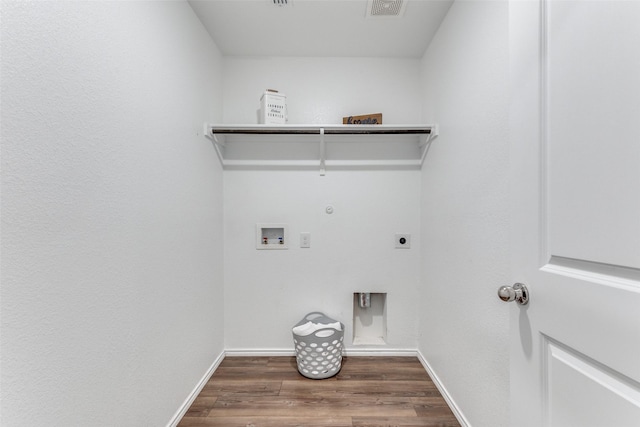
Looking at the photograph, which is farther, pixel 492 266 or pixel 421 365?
pixel 421 365

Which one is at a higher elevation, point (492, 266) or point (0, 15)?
point (0, 15)

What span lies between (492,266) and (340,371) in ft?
4.41

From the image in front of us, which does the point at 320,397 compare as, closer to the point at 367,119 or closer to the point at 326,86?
the point at 367,119

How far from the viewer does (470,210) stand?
1417 mm

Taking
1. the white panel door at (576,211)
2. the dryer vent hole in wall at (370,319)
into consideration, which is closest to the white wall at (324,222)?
the dryer vent hole in wall at (370,319)

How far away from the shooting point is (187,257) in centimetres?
160

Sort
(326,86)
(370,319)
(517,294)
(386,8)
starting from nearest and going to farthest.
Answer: (517,294) < (386,8) < (326,86) < (370,319)

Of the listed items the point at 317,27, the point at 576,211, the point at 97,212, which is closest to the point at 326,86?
the point at 317,27

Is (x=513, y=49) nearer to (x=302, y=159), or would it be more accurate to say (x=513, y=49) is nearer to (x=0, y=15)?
(x=0, y=15)

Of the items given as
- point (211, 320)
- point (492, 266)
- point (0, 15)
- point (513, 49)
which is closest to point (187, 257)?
point (211, 320)

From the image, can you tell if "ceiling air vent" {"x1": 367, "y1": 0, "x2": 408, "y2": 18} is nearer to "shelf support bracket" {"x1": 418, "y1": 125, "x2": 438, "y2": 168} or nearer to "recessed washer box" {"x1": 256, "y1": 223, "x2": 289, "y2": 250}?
"shelf support bracket" {"x1": 418, "y1": 125, "x2": 438, "y2": 168}

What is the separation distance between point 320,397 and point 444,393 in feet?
2.58

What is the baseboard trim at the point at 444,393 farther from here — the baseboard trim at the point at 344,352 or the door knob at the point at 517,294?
the door knob at the point at 517,294

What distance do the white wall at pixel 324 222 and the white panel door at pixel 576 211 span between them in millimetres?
1375
